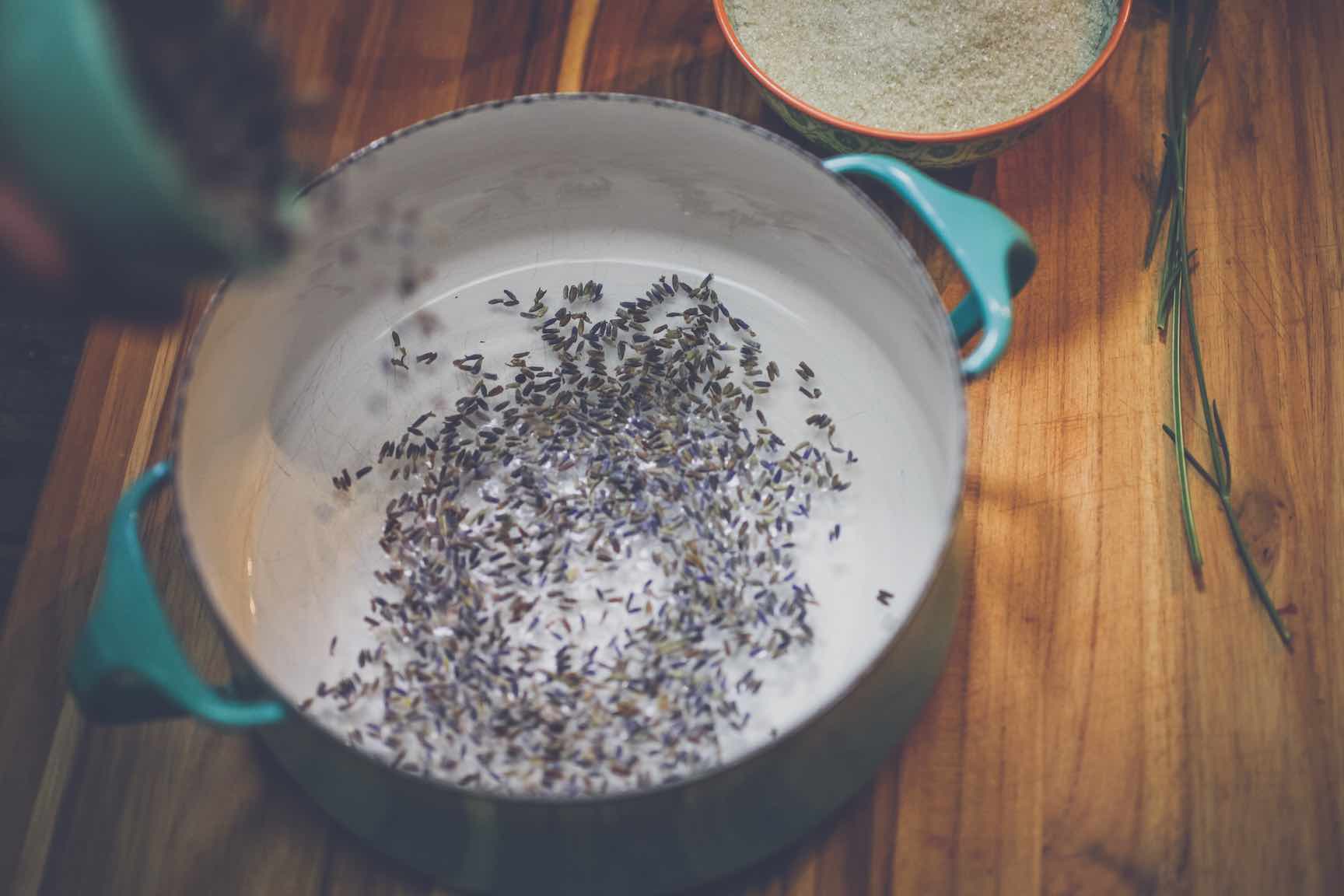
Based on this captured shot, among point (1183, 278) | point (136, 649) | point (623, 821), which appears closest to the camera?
point (136, 649)

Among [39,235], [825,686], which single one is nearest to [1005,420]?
[825,686]

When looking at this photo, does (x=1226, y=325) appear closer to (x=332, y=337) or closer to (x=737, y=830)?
(x=737, y=830)

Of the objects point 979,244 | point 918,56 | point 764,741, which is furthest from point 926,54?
point 764,741

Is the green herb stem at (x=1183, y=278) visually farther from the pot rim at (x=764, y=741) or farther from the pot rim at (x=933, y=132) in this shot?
the pot rim at (x=764, y=741)

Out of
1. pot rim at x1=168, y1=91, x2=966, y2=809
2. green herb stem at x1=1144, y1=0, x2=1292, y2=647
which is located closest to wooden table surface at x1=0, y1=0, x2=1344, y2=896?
green herb stem at x1=1144, y1=0, x2=1292, y2=647

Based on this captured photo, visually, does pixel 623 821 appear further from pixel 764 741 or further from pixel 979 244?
pixel 979 244
